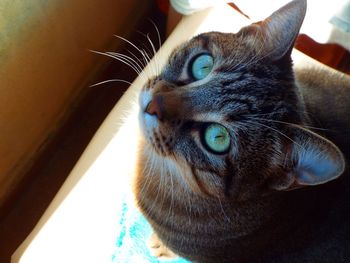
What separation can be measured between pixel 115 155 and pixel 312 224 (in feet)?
1.69

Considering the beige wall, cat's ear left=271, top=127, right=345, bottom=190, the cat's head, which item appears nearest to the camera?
cat's ear left=271, top=127, right=345, bottom=190

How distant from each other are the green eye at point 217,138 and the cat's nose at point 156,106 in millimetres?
95

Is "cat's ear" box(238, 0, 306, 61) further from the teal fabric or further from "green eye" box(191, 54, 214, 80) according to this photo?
the teal fabric

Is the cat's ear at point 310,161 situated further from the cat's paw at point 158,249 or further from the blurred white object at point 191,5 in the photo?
the blurred white object at point 191,5

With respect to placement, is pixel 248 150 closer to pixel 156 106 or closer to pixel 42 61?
pixel 156 106

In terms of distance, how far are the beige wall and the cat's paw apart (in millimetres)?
516

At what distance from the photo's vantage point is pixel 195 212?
38.7 inches

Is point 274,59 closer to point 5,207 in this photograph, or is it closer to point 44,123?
point 44,123

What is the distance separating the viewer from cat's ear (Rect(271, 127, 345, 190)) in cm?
69

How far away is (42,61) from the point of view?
4.22 ft


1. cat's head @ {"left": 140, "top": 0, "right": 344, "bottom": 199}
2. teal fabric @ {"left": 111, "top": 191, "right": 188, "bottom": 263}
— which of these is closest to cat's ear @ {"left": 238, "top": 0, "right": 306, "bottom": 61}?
cat's head @ {"left": 140, "top": 0, "right": 344, "bottom": 199}

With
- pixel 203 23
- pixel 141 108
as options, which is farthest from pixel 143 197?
pixel 203 23

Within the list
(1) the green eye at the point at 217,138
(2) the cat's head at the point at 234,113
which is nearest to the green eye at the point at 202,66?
(2) the cat's head at the point at 234,113

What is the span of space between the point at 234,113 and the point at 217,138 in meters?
0.06
